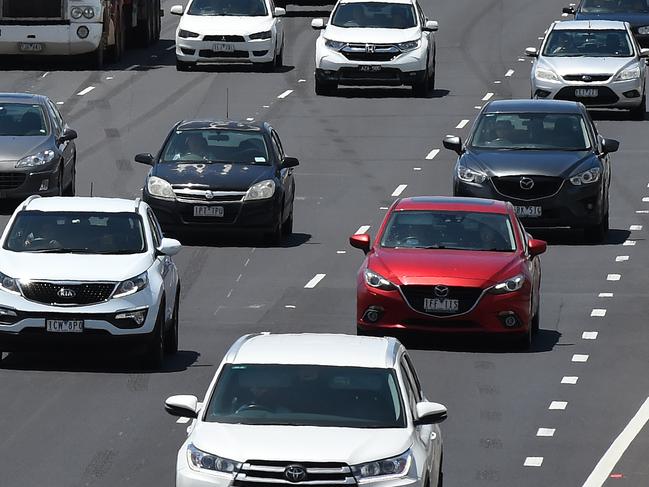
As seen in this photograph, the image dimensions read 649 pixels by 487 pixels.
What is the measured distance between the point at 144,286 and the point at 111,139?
18811 millimetres

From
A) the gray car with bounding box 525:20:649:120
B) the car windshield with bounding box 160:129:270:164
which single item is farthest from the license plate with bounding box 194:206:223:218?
the gray car with bounding box 525:20:649:120

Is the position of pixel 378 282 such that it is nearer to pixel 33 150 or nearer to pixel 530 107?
pixel 530 107

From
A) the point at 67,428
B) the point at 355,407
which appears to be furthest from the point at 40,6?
the point at 355,407

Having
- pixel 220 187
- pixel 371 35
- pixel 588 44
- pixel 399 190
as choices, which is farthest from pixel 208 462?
pixel 588 44

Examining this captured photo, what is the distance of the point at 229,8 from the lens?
160 feet

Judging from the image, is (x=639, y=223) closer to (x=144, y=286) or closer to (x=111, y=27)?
(x=144, y=286)

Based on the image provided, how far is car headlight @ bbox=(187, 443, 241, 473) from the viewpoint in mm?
14039

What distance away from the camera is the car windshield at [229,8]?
1905 inches

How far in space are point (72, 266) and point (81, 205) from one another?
1.38 m

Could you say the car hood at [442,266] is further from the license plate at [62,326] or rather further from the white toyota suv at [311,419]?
the white toyota suv at [311,419]

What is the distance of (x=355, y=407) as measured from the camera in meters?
14.8

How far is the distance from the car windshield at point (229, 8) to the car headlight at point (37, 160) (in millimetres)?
15653

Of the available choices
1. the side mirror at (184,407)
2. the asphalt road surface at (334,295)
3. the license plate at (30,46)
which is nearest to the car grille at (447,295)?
the asphalt road surface at (334,295)

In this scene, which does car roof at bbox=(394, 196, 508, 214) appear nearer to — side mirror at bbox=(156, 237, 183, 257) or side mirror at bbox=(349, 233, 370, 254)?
side mirror at bbox=(349, 233, 370, 254)
